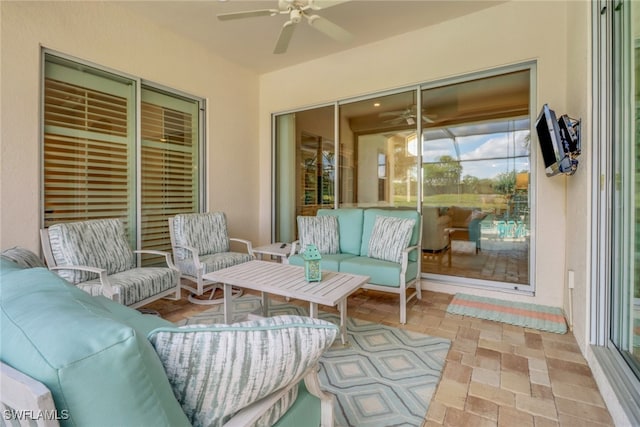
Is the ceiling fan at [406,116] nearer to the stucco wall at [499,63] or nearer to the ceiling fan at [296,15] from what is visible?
the stucco wall at [499,63]

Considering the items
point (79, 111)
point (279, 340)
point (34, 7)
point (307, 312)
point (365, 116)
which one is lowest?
point (307, 312)

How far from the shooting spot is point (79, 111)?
9.80 feet

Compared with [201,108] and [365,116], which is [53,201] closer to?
[201,108]

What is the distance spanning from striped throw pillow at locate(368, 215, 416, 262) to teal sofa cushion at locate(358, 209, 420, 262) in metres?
0.09

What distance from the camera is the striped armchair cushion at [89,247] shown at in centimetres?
249

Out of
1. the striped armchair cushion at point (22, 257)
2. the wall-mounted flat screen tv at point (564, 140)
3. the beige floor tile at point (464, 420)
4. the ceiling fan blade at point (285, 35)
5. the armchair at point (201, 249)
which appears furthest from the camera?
the armchair at point (201, 249)

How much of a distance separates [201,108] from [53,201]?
2052mm

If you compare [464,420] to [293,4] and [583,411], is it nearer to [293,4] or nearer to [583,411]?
[583,411]

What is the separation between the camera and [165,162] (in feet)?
12.5

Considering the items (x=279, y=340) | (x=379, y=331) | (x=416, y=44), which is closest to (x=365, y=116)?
(x=416, y=44)

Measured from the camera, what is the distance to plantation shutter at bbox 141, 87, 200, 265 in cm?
357

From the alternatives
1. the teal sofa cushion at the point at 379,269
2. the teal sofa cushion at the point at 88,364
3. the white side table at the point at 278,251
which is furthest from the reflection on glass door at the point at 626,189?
the white side table at the point at 278,251

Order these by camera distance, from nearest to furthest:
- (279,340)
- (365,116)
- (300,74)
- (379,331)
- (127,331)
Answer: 1. (127,331)
2. (279,340)
3. (379,331)
4. (365,116)
5. (300,74)

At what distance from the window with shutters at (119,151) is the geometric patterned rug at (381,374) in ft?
5.07
